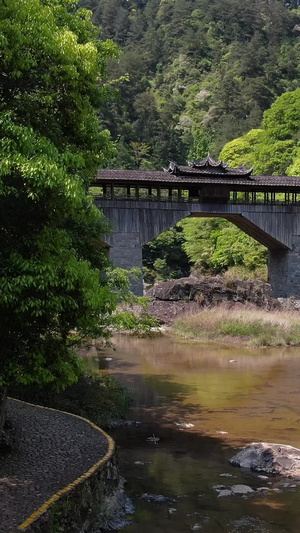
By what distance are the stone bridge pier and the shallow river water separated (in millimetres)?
10768

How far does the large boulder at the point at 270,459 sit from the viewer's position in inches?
422

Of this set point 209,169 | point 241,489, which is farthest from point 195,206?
point 241,489

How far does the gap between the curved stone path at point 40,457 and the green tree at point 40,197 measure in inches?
39.8

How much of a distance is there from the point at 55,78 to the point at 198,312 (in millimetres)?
23057

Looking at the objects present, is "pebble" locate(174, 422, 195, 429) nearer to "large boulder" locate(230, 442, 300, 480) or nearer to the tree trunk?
"large boulder" locate(230, 442, 300, 480)

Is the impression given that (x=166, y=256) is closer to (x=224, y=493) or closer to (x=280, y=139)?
(x=280, y=139)

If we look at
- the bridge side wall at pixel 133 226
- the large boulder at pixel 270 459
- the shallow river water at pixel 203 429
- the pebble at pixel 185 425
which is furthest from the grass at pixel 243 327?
the large boulder at pixel 270 459

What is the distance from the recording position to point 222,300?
31781 millimetres

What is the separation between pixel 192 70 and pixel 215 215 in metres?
61.4

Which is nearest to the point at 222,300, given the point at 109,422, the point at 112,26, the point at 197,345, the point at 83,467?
the point at 197,345

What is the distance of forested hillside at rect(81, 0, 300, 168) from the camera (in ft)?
218

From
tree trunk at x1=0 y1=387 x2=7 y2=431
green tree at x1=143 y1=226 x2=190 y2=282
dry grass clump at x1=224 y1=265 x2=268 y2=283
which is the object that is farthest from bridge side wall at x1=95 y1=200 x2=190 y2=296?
tree trunk at x1=0 y1=387 x2=7 y2=431

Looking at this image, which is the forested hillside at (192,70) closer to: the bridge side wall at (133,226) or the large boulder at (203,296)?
the bridge side wall at (133,226)

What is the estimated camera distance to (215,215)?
1464 inches
